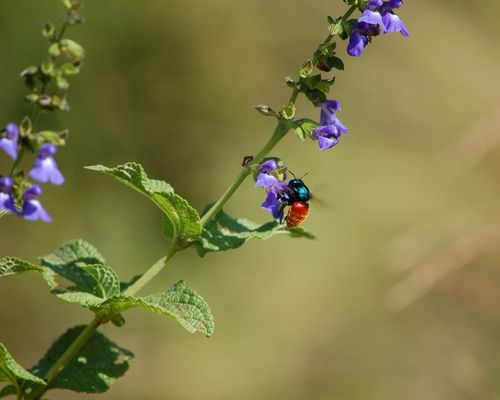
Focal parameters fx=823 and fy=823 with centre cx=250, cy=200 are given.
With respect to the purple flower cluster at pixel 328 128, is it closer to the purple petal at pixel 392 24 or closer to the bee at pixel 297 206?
the purple petal at pixel 392 24

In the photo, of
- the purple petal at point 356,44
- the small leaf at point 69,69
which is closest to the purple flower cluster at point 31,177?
the small leaf at point 69,69

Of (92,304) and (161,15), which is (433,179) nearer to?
(161,15)

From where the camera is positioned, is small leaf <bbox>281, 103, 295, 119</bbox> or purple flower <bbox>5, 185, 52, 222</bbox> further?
small leaf <bbox>281, 103, 295, 119</bbox>

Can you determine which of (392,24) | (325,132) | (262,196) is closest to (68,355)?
(325,132)

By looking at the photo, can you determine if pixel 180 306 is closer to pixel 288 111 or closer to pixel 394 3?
pixel 288 111

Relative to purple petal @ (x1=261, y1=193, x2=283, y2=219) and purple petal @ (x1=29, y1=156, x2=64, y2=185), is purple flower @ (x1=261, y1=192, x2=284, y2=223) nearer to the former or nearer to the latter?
purple petal @ (x1=261, y1=193, x2=283, y2=219)

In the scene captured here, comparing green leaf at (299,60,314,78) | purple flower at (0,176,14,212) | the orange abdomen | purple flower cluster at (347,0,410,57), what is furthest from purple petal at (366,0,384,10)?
purple flower at (0,176,14,212)

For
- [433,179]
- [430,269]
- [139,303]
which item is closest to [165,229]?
[139,303]
